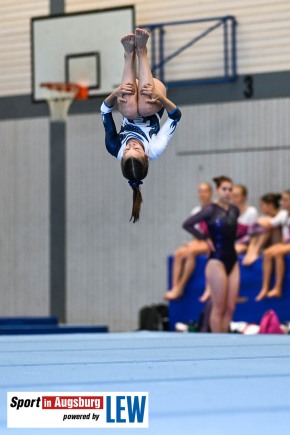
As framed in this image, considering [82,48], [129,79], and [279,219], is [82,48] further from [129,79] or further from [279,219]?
[129,79]

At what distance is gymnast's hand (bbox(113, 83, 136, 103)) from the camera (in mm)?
5070

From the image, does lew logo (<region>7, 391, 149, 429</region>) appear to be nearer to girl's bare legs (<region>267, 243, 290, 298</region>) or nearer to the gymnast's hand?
the gymnast's hand

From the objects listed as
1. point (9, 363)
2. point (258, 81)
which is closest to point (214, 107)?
point (258, 81)

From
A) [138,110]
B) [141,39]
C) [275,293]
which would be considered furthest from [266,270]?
[141,39]

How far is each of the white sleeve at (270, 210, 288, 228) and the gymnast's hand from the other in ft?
15.8

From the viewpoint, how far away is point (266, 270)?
954 cm

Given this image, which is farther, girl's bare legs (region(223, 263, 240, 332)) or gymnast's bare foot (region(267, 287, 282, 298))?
gymnast's bare foot (region(267, 287, 282, 298))

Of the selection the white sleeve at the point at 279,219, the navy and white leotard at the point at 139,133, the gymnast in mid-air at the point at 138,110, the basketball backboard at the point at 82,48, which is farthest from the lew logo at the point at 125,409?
the basketball backboard at the point at 82,48

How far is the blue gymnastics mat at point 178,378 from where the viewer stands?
2844mm

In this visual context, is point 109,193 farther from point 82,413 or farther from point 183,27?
point 82,413

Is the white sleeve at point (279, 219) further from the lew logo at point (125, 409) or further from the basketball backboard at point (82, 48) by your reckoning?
the lew logo at point (125, 409)

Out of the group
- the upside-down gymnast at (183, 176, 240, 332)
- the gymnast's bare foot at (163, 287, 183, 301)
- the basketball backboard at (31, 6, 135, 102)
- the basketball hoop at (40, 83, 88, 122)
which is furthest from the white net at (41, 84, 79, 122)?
the upside-down gymnast at (183, 176, 240, 332)

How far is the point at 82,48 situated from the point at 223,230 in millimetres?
5269

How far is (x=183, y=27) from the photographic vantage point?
12.5 metres
